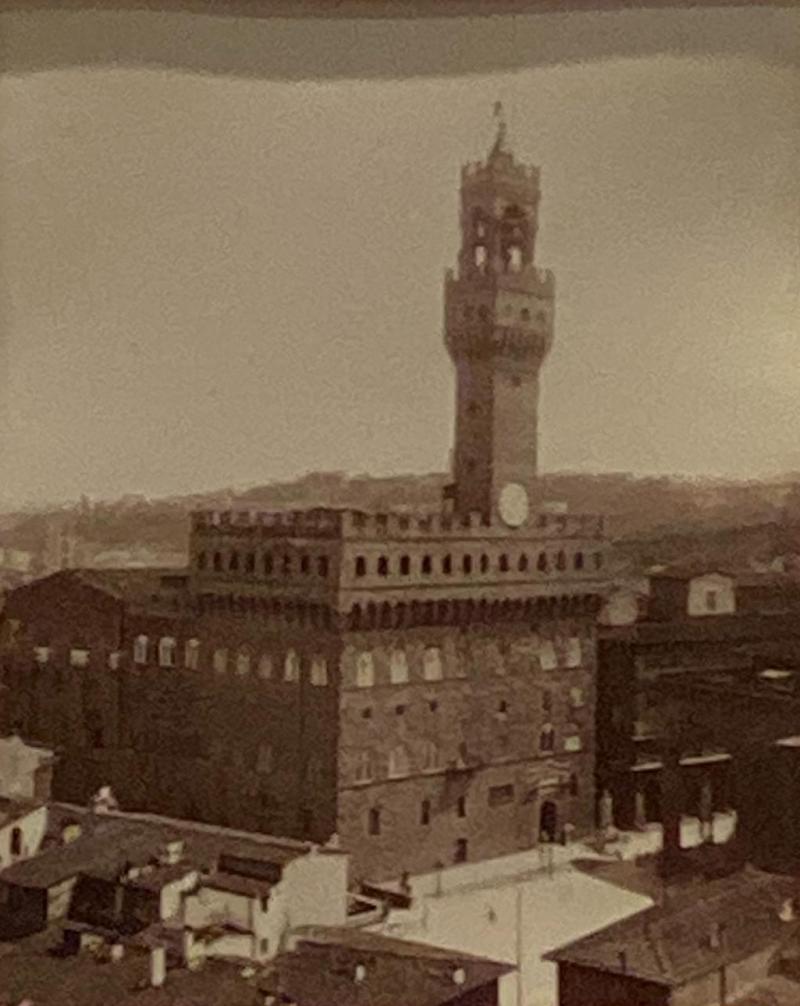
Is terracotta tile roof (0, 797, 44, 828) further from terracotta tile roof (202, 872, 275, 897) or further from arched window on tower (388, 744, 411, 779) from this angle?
arched window on tower (388, 744, 411, 779)

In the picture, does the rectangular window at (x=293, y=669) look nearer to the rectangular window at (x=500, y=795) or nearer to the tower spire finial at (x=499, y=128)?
the rectangular window at (x=500, y=795)

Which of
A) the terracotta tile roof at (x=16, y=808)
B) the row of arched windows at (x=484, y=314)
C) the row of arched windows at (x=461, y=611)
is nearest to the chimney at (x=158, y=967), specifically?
the terracotta tile roof at (x=16, y=808)

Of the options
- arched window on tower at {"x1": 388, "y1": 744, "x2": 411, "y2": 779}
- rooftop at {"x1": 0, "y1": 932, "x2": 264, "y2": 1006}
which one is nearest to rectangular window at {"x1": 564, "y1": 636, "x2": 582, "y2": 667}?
arched window on tower at {"x1": 388, "y1": 744, "x2": 411, "y2": 779}

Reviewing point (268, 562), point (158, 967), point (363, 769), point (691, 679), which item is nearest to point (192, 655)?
point (268, 562)

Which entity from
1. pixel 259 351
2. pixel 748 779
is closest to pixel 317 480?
pixel 259 351

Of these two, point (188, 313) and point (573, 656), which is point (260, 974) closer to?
point (573, 656)

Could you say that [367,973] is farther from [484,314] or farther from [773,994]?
[484,314]
